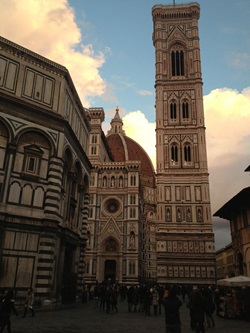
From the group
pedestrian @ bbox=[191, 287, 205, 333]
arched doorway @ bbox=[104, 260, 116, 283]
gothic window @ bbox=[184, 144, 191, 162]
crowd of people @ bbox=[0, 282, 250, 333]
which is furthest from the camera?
gothic window @ bbox=[184, 144, 191, 162]

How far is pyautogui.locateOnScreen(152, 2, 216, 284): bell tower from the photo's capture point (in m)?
47.2

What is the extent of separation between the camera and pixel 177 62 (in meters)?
58.9

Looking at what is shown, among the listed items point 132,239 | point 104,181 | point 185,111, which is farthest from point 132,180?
point 185,111

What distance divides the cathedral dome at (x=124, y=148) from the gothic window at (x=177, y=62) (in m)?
44.5

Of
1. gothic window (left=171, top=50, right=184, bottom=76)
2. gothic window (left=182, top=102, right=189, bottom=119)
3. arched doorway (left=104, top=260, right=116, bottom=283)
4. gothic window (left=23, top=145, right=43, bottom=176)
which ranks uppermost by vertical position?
gothic window (left=171, top=50, right=184, bottom=76)

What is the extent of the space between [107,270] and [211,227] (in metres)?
17.5

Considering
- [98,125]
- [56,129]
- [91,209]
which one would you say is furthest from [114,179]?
[56,129]

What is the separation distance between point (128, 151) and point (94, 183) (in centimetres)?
5123

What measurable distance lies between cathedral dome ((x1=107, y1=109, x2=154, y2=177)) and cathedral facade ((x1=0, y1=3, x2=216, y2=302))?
0.68m

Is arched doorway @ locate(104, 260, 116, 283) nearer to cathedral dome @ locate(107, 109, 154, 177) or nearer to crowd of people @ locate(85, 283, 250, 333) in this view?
crowd of people @ locate(85, 283, 250, 333)

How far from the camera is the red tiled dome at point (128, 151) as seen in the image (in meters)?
102

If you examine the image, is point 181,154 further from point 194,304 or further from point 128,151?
point 128,151

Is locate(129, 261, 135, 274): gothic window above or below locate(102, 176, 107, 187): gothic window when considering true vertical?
below

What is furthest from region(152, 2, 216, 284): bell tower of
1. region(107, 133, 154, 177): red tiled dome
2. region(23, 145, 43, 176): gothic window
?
region(107, 133, 154, 177): red tiled dome
